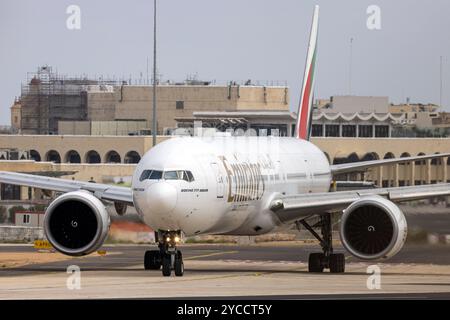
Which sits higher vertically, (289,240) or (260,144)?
(260,144)

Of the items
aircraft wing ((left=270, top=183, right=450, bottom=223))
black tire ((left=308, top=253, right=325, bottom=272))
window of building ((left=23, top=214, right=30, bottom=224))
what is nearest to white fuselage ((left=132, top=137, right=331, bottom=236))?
aircraft wing ((left=270, top=183, right=450, bottom=223))

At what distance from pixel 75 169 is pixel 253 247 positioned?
36.0 metres

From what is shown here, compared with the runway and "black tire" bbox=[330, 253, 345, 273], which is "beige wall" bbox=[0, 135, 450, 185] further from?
"black tire" bbox=[330, 253, 345, 273]

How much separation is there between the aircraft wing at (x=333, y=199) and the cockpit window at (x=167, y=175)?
689 cm

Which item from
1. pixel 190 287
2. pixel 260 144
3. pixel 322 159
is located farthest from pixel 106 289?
pixel 322 159

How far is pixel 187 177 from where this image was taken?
41312 millimetres

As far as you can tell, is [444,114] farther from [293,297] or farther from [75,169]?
[293,297]

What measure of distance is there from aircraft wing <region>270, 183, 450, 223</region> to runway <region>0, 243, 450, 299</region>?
6.89 ft

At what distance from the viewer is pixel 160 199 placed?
40.0 m

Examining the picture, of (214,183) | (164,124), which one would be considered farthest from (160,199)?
(164,124)

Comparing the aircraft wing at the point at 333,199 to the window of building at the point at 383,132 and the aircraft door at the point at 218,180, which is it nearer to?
the aircraft door at the point at 218,180

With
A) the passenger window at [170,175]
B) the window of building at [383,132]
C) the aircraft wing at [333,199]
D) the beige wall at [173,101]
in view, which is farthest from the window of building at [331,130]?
the passenger window at [170,175]

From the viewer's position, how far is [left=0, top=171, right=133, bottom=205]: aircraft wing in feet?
155

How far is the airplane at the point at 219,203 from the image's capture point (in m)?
41.1
